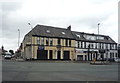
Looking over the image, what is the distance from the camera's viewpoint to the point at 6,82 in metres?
11.3

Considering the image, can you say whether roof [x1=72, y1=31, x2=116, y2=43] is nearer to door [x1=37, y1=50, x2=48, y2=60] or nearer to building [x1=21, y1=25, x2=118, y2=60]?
building [x1=21, y1=25, x2=118, y2=60]

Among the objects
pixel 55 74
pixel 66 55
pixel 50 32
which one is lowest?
pixel 66 55

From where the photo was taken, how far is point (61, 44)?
5712cm

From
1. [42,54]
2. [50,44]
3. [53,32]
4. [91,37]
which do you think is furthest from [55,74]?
[91,37]

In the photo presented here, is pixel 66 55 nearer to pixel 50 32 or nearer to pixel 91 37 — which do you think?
pixel 50 32

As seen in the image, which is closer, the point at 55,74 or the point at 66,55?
the point at 55,74

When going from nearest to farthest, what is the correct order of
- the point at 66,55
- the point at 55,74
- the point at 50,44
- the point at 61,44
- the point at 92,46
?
the point at 55,74
the point at 50,44
the point at 61,44
the point at 66,55
the point at 92,46

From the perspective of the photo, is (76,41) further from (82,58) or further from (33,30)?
(33,30)

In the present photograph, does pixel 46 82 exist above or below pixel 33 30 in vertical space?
below

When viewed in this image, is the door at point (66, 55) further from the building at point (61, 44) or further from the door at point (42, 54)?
the door at point (42, 54)

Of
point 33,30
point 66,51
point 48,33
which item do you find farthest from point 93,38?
point 33,30

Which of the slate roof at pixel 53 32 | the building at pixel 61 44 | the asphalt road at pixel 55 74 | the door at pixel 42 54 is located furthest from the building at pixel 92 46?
the asphalt road at pixel 55 74

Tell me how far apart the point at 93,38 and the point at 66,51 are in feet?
46.5

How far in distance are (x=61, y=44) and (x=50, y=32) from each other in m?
4.54
